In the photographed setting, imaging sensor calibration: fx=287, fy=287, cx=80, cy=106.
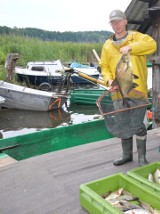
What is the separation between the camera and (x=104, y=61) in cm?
349

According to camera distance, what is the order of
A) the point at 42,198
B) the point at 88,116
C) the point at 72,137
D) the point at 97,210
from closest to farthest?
the point at 97,210, the point at 42,198, the point at 72,137, the point at 88,116

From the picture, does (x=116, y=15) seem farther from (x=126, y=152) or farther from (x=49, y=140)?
(x=49, y=140)

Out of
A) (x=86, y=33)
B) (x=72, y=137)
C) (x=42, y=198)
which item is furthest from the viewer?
(x=86, y=33)

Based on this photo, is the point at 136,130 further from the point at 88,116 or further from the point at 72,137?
the point at 88,116

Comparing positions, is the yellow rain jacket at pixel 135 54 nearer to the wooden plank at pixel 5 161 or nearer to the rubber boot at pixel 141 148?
the rubber boot at pixel 141 148

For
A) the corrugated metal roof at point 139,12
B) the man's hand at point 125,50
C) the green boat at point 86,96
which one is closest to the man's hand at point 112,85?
the man's hand at point 125,50

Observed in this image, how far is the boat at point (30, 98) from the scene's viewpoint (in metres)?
11.8

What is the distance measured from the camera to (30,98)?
39.1 ft

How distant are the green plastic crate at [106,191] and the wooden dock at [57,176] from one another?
0.54 ft

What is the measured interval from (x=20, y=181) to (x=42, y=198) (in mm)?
514

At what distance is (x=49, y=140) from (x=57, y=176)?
1679mm

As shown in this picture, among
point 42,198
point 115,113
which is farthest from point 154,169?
point 42,198

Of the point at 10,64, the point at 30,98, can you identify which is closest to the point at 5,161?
the point at 30,98

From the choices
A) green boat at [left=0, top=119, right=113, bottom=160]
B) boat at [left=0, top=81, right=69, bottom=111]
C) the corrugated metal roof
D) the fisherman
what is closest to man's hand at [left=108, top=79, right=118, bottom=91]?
the fisherman
